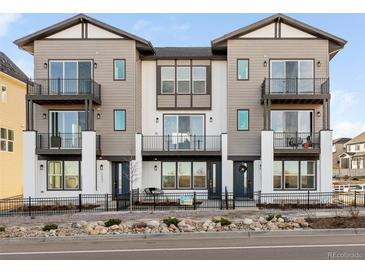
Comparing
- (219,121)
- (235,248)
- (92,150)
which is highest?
(219,121)

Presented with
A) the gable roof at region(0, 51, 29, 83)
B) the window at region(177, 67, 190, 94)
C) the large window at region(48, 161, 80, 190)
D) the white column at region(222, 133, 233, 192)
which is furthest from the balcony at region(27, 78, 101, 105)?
the white column at region(222, 133, 233, 192)

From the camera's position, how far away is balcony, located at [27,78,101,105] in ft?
73.0

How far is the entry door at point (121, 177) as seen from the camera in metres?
23.5

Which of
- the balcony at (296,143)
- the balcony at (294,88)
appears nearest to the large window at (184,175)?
the balcony at (296,143)

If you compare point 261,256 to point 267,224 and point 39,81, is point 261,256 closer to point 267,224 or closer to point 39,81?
point 267,224

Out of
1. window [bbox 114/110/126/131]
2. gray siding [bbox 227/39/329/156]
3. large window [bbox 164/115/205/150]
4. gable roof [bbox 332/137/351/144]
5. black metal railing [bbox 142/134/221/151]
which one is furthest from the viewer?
gable roof [bbox 332/137/351/144]

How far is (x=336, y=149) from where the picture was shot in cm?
9538

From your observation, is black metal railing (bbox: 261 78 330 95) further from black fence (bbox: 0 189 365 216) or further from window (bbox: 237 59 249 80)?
black fence (bbox: 0 189 365 216)

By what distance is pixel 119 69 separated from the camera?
904 inches

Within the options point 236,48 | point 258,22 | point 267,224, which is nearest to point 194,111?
point 236,48

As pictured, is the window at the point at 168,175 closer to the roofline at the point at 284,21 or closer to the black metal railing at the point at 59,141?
the black metal railing at the point at 59,141

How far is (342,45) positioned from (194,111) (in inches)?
397

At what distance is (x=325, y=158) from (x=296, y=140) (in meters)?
1.96

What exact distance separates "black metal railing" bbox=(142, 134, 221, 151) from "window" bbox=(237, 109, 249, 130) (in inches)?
59.9
